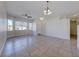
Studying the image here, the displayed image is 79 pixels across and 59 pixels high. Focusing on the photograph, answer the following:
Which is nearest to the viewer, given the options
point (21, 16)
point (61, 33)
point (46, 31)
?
point (21, 16)

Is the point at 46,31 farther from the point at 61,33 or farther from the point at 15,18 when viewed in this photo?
the point at 15,18

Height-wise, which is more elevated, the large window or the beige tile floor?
the large window

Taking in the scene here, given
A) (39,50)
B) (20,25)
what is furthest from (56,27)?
(39,50)

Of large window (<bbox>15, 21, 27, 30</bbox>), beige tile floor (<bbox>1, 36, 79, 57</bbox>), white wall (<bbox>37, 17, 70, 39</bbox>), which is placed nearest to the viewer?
beige tile floor (<bbox>1, 36, 79, 57</bbox>)

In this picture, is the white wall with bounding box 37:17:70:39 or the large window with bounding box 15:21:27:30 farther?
the white wall with bounding box 37:17:70:39

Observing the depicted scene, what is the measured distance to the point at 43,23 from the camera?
608cm

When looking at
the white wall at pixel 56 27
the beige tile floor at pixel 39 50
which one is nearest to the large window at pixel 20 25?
the beige tile floor at pixel 39 50

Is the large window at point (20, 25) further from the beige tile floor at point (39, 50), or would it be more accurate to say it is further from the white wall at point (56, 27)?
the white wall at point (56, 27)

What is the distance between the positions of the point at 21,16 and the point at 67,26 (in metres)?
3.42

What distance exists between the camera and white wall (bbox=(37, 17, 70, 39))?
587 cm

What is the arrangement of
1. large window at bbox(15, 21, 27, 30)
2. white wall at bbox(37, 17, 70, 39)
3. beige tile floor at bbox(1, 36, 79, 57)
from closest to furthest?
beige tile floor at bbox(1, 36, 79, 57) < large window at bbox(15, 21, 27, 30) < white wall at bbox(37, 17, 70, 39)

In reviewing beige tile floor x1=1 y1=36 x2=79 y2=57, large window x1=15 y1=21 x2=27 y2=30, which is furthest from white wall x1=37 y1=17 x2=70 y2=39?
large window x1=15 y1=21 x2=27 y2=30

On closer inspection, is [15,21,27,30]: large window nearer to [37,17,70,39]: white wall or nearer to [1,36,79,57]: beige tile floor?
[1,36,79,57]: beige tile floor

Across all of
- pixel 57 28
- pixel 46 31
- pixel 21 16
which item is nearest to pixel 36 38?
pixel 46 31
